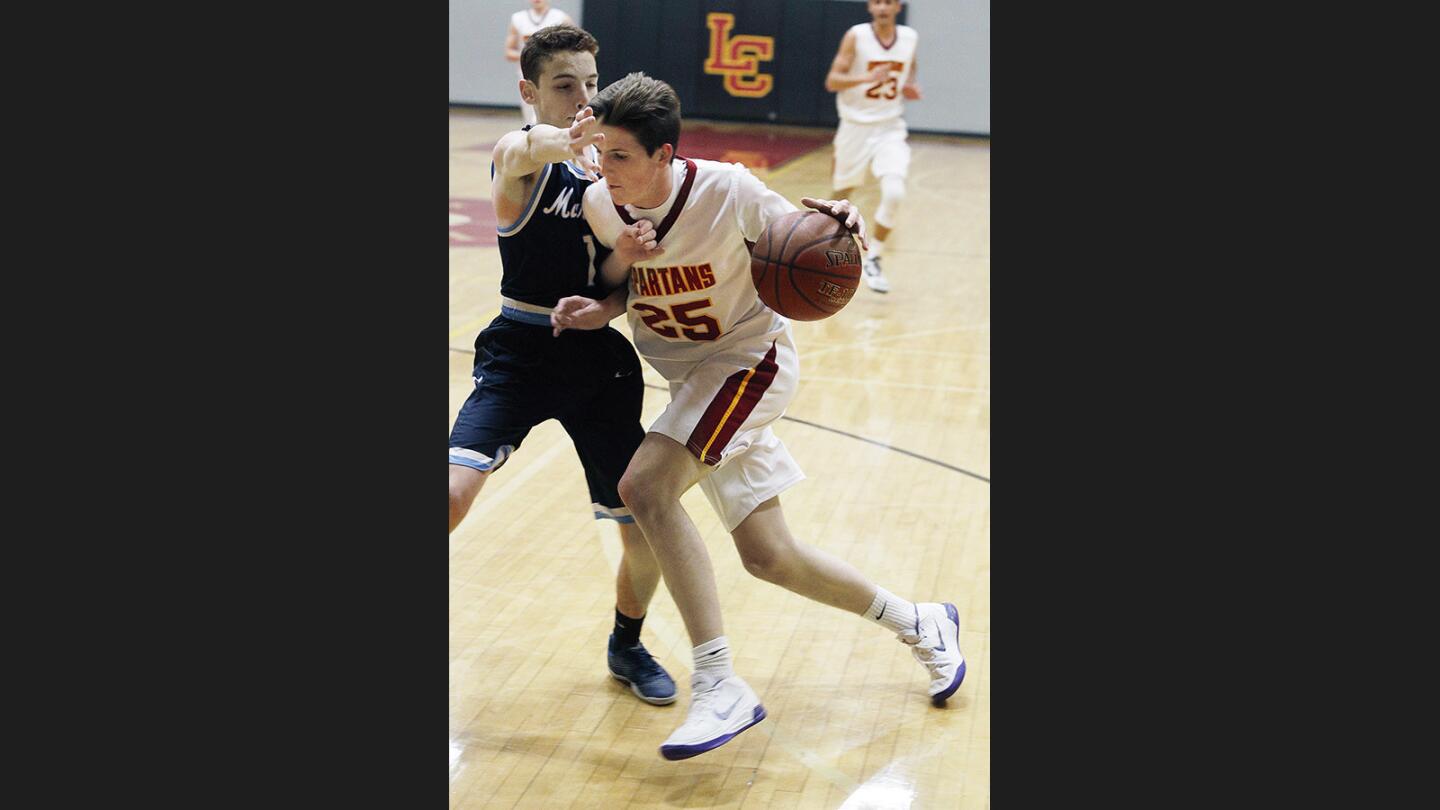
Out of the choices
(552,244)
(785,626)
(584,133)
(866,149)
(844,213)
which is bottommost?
(785,626)

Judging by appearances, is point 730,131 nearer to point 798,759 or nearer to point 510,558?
point 510,558

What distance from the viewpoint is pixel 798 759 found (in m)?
3.69

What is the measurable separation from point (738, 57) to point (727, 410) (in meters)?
15.6

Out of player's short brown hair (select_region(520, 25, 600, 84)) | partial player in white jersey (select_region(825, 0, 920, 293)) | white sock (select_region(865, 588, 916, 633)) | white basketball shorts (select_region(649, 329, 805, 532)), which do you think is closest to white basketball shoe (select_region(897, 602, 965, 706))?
white sock (select_region(865, 588, 916, 633))

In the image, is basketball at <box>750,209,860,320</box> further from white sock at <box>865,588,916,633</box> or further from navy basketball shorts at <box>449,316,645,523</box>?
white sock at <box>865,588,916,633</box>

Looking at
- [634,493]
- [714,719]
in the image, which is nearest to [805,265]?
[634,493]

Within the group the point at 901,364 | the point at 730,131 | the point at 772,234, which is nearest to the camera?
the point at 772,234

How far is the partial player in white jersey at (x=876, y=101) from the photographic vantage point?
10188 mm

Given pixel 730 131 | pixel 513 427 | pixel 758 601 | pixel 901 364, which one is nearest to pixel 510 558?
pixel 758 601

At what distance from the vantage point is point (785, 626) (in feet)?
14.9

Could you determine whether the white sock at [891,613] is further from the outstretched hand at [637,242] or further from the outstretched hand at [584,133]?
the outstretched hand at [584,133]

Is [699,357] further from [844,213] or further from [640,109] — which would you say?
[640,109]

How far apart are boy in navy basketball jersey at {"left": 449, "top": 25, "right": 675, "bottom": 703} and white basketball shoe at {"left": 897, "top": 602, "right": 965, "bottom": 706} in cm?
88

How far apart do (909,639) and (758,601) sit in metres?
0.85
